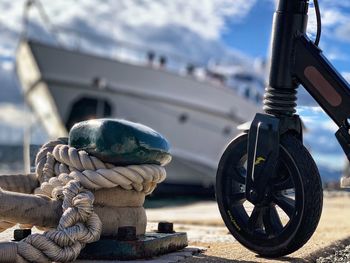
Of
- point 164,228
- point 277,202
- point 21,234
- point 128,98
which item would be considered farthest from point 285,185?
point 128,98

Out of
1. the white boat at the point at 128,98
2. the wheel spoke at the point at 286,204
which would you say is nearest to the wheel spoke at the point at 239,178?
the wheel spoke at the point at 286,204

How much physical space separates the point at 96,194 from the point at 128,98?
19108mm

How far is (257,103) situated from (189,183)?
15.9ft

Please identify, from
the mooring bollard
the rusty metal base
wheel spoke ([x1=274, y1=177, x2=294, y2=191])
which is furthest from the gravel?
the rusty metal base

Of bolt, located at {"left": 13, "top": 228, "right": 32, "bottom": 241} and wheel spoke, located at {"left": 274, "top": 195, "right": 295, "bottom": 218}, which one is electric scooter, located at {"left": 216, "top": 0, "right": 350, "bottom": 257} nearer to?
wheel spoke, located at {"left": 274, "top": 195, "right": 295, "bottom": 218}

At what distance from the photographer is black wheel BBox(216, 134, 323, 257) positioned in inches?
129

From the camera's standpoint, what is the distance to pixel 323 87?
3406mm

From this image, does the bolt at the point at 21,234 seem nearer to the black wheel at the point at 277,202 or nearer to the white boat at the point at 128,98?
the black wheel at the point at 277,202

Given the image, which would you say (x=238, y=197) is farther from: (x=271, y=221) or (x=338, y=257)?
(x=338, y=257)

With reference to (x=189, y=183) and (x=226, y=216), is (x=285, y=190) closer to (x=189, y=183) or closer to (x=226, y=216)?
(x=226, y=216)

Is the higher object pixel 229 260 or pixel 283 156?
pixel 283 156

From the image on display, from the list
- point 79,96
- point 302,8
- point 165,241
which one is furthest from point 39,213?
point 79,96

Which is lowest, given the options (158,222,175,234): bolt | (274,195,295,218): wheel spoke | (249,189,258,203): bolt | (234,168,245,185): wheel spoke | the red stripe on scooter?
(158,222,175,234): bolt

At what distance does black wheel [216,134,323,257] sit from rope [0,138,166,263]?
42 centimetres
